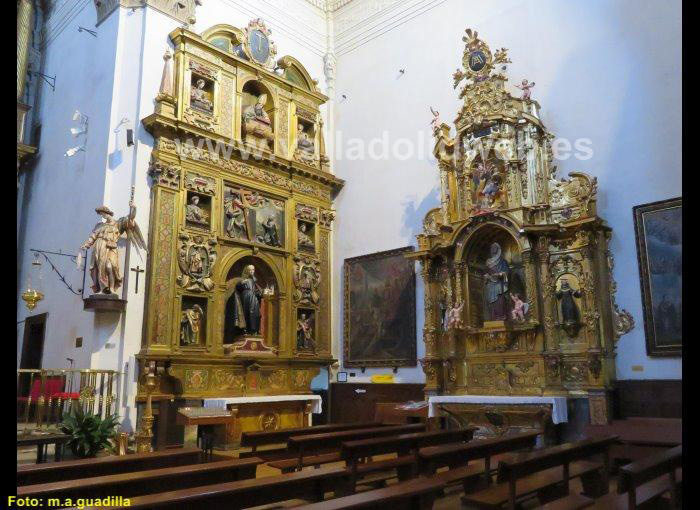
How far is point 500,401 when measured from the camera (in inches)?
407

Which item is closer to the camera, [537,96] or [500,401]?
[500,401]

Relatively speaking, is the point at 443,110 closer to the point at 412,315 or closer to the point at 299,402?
the point at 412,315

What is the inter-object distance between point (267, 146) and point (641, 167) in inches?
317

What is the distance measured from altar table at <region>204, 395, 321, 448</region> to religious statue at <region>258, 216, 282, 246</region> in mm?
3491

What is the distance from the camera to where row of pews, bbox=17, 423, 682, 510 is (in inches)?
162

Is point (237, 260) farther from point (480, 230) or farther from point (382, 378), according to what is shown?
point (480, 230)

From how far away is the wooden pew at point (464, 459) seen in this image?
19.1 feet

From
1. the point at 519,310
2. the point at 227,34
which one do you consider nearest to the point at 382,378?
the point at 519,310

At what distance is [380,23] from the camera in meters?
15.4

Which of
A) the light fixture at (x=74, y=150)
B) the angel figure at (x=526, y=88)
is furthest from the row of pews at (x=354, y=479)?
the light fixture at (x=74, y=150)

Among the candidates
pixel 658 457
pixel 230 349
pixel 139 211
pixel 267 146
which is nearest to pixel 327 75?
pixel 267 146

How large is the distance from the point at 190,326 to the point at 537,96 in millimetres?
8450

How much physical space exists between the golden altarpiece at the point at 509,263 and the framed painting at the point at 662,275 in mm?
519

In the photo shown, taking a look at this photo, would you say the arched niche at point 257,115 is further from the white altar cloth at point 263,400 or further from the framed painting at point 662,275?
the framed painting at point 662,275
